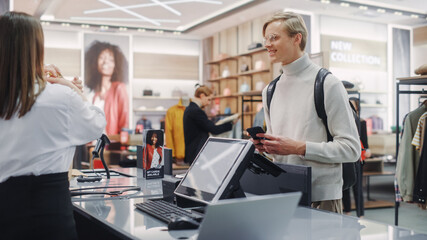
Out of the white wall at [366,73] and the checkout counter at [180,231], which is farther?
the white wall at [366,73]

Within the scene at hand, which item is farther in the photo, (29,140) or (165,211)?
(165,211)

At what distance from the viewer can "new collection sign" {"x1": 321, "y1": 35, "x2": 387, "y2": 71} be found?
29.0 feet

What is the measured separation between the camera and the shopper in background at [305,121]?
1770 millimetres

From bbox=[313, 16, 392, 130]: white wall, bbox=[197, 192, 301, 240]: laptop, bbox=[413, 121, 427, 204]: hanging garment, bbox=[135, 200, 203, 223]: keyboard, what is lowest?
bbox=[413, 121, 427, 204]: hanging garment

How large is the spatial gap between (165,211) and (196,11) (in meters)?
7.60

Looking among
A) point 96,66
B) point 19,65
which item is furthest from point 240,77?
point 19,65

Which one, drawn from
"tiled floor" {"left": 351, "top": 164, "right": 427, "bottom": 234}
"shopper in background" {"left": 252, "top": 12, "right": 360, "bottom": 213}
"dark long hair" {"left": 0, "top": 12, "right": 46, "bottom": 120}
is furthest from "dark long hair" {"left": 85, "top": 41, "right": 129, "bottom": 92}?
"dark long hair" {"left": 0, "top": 12, "right": 46, "bottom": 120}

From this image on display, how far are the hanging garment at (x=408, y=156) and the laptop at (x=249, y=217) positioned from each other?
133 inches

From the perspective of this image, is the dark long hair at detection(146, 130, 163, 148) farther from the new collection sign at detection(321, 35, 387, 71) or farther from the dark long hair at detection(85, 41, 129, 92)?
the dark long hair at detection(85, 41, 129, 92)

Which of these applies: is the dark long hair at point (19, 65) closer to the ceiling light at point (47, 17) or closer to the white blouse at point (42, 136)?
the white blouse at point (42, 136)

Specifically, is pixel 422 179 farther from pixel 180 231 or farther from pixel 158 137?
pixel 180 231

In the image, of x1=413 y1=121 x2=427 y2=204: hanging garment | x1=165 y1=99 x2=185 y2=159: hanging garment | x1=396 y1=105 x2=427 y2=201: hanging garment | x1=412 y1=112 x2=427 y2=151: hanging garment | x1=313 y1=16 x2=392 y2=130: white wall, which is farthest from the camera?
x1=313 y1=16 x2=392 y2=130: white wall

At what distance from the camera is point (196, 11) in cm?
875

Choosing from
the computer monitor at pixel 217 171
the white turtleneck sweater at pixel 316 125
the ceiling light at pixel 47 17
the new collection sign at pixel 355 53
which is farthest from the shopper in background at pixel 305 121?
the ceiling light at pixel 47 17
